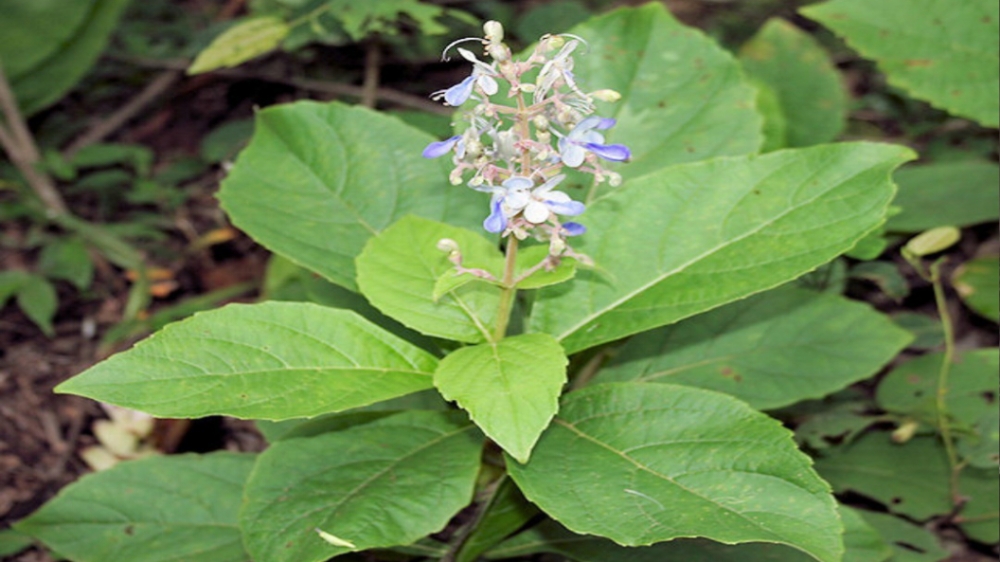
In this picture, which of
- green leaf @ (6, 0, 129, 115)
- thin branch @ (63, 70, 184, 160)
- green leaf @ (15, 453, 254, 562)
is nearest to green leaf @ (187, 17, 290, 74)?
green leaf @ (6, 0, 129, 115)

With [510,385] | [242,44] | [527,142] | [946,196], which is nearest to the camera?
[527,142]

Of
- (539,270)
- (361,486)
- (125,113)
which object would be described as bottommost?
(361,486)

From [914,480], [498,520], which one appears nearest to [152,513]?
[498,520]

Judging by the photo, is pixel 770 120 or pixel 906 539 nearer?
pixel 906 539

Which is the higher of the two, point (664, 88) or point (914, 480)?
point (664, 88)

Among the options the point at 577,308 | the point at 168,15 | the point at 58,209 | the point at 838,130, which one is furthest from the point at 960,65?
the point at 168,15

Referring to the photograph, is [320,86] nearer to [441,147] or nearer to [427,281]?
[427,281]

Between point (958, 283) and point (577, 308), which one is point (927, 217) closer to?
point (958, 283)
